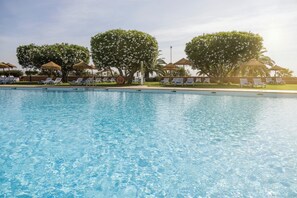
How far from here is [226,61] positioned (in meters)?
30.4

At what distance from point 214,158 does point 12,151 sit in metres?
4.81

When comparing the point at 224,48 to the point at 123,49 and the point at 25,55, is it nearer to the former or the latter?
the point at 123,49

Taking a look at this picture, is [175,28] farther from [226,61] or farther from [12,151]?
[12,151]

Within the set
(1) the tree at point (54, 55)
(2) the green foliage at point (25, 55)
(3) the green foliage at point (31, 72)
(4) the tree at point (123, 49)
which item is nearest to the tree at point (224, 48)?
(4) the tree at point (123, 49)

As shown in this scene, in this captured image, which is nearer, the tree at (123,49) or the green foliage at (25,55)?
the tree at (123,49)

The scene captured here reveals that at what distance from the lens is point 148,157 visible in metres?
5.39

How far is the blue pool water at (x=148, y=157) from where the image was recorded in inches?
155

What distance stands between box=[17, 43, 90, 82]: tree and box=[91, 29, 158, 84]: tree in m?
11.3

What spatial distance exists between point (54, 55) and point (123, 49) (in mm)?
15582

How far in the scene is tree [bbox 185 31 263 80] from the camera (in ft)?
94.9

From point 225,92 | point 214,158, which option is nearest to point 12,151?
point 214,158

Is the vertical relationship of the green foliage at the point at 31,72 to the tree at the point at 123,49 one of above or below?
below

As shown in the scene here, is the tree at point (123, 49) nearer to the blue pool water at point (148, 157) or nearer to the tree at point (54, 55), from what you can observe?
the tree at point (54, 55)

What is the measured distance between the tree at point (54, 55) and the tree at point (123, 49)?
37.1 feet
